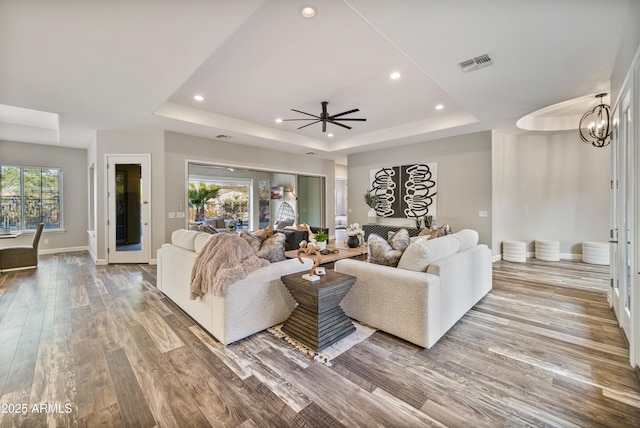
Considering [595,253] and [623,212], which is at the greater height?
[623,212]

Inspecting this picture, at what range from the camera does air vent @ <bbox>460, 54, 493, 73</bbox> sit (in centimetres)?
296

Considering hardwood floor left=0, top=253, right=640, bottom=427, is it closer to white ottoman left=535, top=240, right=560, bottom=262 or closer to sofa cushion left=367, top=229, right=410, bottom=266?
sofa cushion left=367, top=229, right=410, bottom=266

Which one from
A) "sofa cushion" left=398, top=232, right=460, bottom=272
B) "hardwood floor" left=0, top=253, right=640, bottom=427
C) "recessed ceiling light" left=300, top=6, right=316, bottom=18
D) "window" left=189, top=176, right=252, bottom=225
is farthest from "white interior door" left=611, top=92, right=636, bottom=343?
"window" left=189, top=176, right=252, bottom=225

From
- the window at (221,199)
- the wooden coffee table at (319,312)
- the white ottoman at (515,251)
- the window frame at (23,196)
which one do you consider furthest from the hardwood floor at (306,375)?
the window at (221,199)

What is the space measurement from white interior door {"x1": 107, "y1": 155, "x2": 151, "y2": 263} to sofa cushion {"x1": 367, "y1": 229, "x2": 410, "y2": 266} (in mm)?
4918

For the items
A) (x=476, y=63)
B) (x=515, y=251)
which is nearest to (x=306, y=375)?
(x=476, y=63)

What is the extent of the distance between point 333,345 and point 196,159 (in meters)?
5.24

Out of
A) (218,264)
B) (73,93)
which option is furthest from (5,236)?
(218,264)

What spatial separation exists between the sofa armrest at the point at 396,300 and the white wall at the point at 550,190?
4.47m

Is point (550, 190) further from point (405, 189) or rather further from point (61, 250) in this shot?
point (61, 250)

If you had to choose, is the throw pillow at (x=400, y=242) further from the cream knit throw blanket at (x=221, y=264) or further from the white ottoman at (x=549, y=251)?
the white ottoman at (x=549, y=251)

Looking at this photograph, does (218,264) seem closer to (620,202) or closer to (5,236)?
(620,202)

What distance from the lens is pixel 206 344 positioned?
2.48m

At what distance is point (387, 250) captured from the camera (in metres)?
2.89
